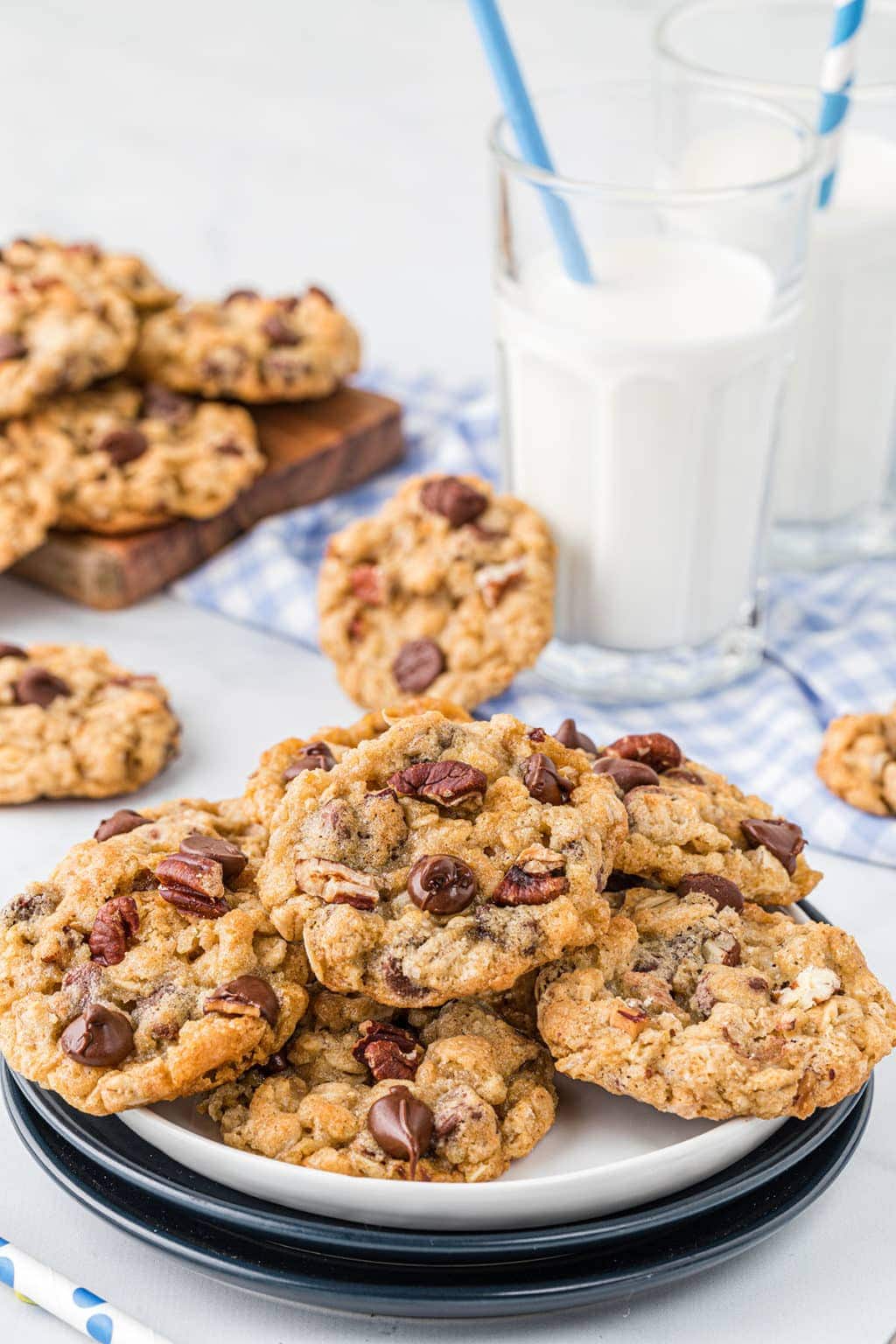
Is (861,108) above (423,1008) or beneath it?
above

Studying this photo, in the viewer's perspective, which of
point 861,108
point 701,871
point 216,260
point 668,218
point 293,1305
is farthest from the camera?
point 216,260

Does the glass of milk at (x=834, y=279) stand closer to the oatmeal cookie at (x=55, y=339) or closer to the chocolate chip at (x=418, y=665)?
the chocolate chip at (x=418, y=665)

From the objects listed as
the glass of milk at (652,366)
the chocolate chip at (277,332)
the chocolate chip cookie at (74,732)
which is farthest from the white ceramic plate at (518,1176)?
the chocolate chip at (277,332)

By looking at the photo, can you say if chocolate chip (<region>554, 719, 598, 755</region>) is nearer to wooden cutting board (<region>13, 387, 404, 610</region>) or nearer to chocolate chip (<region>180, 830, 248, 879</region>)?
chocolate chip (<region>180, 830, 248, 879</region>)

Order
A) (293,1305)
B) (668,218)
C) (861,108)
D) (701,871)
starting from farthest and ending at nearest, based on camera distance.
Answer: (861,108) < (668,218) < (701,871) < (293,1305)

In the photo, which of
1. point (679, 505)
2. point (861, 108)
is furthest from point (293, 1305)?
point (861, 108)

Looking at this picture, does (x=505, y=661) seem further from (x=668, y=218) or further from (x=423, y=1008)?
(x=423, y=1008)
